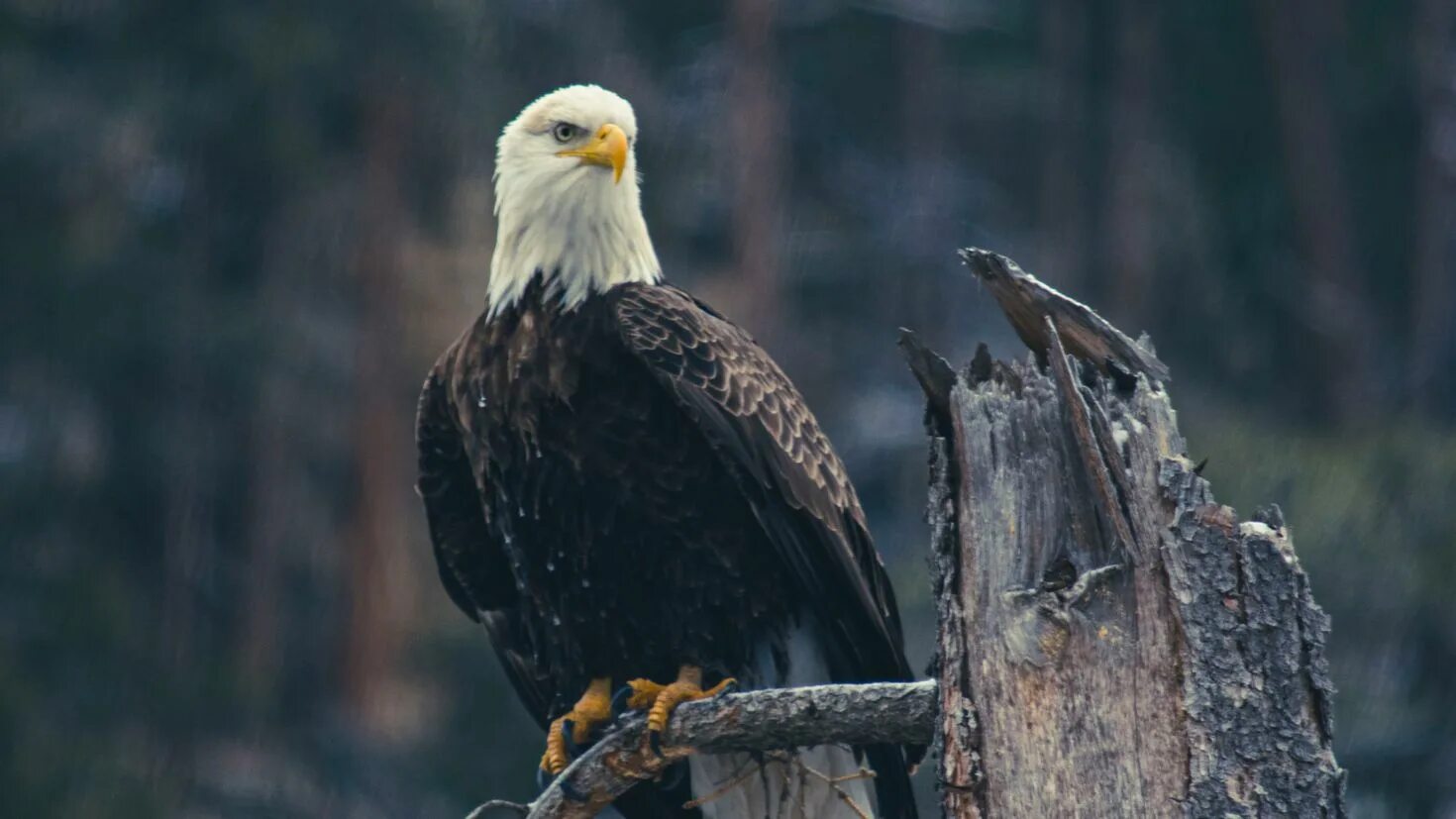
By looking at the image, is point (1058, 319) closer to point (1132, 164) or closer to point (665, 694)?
point (665, 694)

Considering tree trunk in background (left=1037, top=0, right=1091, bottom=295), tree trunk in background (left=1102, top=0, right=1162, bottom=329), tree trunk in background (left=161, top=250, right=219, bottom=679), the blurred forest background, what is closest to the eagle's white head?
the blurred forest background

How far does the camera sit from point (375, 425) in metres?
13.8

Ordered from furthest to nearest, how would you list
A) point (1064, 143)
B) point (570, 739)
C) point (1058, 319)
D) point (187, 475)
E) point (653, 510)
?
point (1064, 143), point (187, 475), point (570, 739), point (653, 510), point (1058, 319)

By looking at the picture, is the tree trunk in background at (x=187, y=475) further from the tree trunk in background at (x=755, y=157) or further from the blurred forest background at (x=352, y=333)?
the tree trunk in background at (x=755, y=157)

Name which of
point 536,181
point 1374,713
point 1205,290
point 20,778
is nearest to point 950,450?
point 536,181

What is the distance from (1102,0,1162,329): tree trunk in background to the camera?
659 inches

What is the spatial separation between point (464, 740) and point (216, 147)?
14.9ft

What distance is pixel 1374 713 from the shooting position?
8.86 meters

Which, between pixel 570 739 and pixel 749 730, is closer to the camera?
pixel 749 730

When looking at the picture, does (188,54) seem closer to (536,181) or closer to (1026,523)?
(536,181)

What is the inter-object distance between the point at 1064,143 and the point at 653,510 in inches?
595

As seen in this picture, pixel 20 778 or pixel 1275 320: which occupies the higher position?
pixel 1275 320

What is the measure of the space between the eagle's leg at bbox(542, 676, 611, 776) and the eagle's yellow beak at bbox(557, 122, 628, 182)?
122 centimetres

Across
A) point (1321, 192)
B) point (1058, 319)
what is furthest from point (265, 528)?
point (1058, 319)
